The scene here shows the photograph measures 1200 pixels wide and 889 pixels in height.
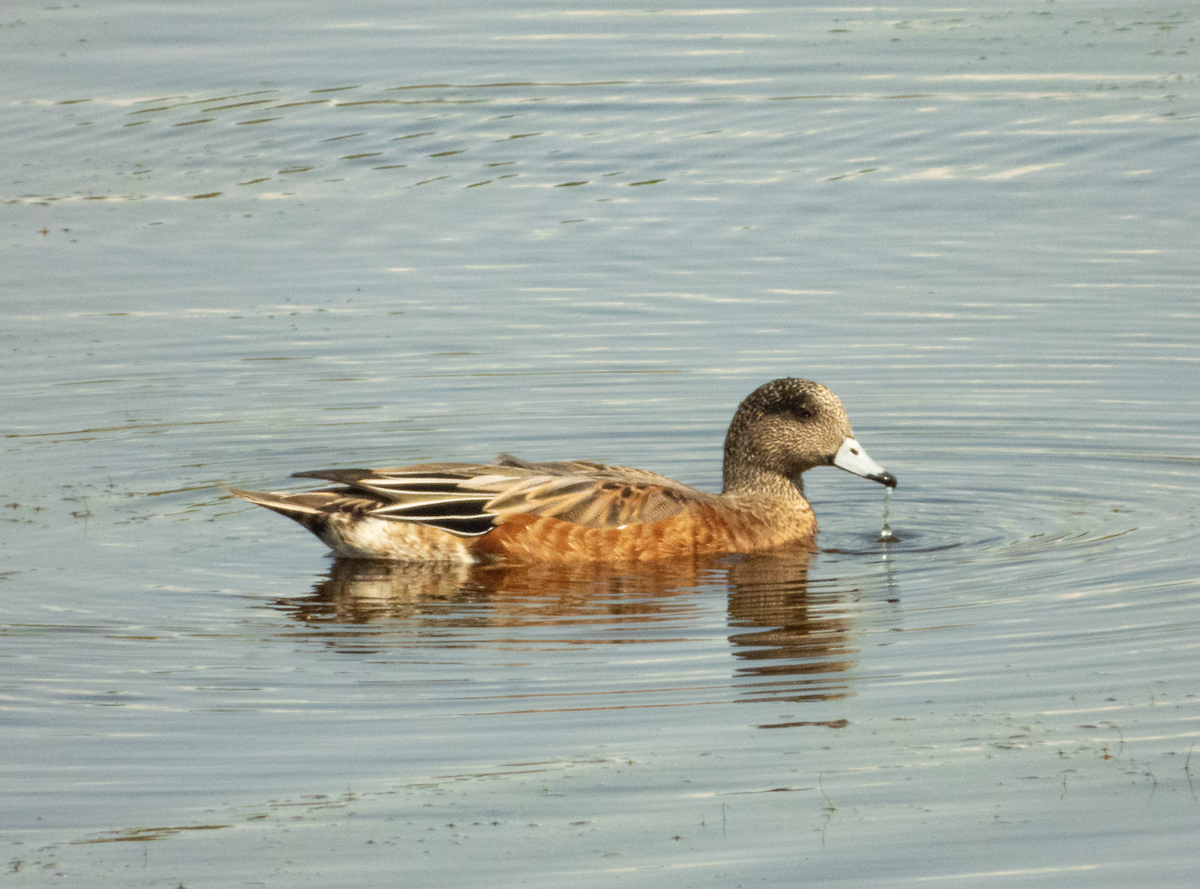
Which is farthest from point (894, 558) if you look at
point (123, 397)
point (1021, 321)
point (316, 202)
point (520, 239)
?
point (316, 202)

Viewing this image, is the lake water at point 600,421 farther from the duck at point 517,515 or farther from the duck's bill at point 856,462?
A: the duck's bill at point 856,462

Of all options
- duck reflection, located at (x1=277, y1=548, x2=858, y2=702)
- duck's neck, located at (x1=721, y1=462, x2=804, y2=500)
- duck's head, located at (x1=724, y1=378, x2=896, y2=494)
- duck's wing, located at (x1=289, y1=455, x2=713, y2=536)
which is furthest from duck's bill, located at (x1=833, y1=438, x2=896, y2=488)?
duck's wing, located at (x1=289, y1=455, x2=713, y2=536)

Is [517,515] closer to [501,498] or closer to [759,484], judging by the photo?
[501,498]

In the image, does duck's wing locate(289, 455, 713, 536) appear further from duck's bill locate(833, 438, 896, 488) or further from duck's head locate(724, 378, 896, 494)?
duck's bill locate(833, 438, 896, 488)

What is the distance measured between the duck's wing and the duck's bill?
3.36 feet

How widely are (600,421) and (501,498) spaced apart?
2349mm

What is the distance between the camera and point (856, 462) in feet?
Answer: 34.5

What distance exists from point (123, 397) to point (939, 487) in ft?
17.8

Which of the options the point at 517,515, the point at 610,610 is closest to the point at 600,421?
the point at 517,515

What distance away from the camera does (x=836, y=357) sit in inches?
519

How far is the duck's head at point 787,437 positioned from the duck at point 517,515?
0.27 metres

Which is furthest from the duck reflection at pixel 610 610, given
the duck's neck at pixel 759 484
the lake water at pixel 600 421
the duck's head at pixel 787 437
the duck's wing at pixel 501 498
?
the duck's head at pixel 787 437

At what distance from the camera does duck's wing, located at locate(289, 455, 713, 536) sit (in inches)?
393

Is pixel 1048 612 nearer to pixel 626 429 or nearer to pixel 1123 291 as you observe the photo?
pixel 626 429
